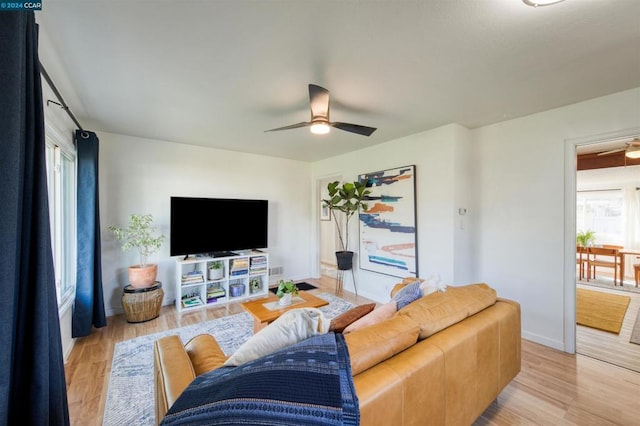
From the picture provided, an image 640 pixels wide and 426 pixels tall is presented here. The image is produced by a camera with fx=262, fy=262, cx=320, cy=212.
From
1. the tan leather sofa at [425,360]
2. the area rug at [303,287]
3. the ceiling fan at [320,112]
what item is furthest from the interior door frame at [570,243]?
the area rug at [303,287]

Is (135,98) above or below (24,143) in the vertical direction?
above

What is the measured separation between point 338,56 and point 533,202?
103 inches

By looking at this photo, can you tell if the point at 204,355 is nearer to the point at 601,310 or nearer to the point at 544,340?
the point at 544,340

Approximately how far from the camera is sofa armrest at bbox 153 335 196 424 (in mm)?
1064

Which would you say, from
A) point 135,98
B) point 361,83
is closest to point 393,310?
point 361,83

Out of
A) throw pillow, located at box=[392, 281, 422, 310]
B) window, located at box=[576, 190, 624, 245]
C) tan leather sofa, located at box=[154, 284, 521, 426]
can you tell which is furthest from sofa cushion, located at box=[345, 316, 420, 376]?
window, located at box=[576, 190, 624, 245]

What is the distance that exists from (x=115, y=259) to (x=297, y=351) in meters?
3.76

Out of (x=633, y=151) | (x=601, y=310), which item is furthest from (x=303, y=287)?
(x=633, y=151)

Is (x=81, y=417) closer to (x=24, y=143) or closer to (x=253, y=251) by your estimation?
(x=24, y=143)

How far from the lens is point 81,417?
5.76 ft

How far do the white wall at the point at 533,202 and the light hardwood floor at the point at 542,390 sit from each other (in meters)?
0.36

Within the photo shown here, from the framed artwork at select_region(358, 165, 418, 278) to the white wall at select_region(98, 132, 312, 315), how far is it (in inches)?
59.8

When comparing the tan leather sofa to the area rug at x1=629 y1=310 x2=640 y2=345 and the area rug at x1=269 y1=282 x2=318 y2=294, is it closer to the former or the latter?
the area rug at x1=629 y1=310 x2=640 y2=345

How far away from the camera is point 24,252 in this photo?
1.00 meters
